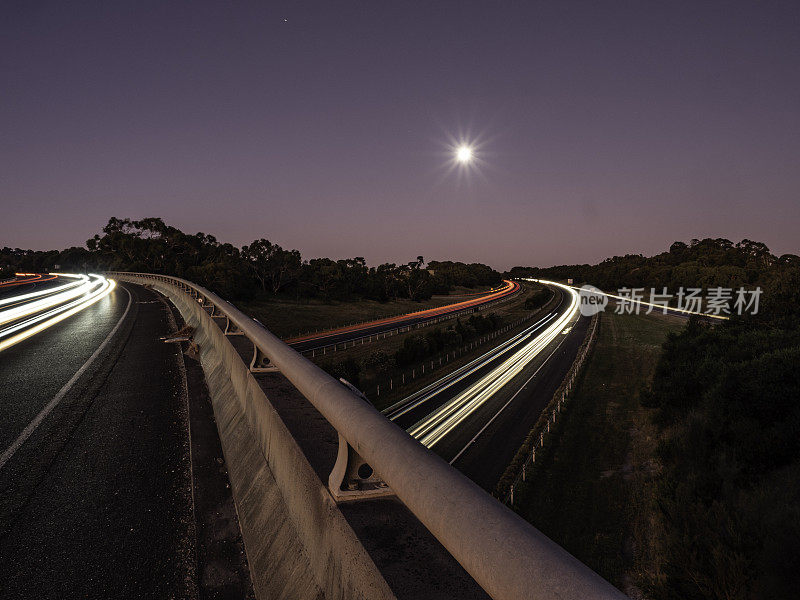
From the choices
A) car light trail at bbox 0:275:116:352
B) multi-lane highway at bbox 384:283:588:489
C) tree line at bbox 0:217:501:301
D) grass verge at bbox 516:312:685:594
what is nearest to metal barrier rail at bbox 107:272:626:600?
car light trail at bbox 0:275:116:352

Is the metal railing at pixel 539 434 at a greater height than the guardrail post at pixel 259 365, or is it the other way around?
the guardrail post at pixel 259 365

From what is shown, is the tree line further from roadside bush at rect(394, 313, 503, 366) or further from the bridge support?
the bridge support

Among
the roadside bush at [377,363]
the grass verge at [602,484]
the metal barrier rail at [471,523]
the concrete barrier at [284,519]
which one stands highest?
the metal barrier rail at [471,523]

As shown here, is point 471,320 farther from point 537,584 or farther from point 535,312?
point 537,584

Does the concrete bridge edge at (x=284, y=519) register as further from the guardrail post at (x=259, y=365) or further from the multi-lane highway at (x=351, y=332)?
the multi-lane highway at (x=351, y=332)

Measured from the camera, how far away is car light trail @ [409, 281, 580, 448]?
26.9 m

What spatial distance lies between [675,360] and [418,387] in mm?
18950

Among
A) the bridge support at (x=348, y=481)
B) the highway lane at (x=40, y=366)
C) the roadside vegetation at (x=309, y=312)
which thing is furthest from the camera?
the roadside vegetation at (x=309, y=312)

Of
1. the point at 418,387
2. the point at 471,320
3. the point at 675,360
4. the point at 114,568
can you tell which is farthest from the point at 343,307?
the point at 114,568

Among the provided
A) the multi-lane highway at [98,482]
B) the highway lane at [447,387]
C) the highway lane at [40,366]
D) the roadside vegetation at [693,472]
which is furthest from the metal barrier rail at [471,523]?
the highway lane at [447,387]

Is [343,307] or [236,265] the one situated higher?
[236,265]

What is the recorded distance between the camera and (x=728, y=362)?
23891mm

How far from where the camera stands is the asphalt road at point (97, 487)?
2875 mm

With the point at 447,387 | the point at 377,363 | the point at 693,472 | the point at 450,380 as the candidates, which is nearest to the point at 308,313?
the point at 377,363
